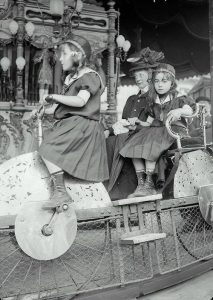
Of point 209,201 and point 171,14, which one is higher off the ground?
point 171,14

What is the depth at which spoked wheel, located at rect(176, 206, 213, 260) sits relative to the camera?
11.7ft

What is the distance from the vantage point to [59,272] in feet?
10.7

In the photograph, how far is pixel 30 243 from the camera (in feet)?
8.72

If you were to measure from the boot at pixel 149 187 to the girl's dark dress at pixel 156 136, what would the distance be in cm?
18

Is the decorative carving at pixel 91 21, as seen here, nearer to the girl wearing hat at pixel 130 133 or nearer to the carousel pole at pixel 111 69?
the carousel pole at pixel 111 69

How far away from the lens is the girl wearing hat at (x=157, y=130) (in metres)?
3.47

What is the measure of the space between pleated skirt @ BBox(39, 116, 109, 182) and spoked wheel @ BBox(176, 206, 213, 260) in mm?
921

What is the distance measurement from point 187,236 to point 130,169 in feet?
2.72

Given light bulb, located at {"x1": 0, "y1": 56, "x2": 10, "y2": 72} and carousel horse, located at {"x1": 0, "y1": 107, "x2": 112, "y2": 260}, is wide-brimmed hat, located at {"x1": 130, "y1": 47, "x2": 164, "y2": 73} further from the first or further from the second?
light bulb, located at {"x1": 0, "y1": 56, "x2": 10, "y2": 72}

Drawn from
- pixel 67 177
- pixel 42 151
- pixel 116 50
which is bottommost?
pixel 67 177

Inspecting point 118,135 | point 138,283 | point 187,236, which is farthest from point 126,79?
point 138,283

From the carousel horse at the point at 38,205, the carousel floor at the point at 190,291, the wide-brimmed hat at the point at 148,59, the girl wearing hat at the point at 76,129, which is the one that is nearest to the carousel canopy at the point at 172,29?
the wide-brimmed hat at the point at 148,59

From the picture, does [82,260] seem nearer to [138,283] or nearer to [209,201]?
[138,283]

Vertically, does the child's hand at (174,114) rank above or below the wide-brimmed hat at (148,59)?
below
